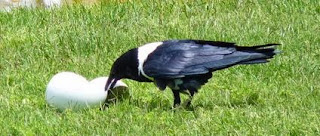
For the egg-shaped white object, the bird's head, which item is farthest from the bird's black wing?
the egg-shaped white object

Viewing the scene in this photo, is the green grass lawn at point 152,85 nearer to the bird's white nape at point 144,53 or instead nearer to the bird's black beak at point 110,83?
the bird's black beak at point 110,83

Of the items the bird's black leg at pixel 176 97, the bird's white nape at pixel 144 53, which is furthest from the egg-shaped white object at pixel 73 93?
the bird's black leg at pixel 176 97

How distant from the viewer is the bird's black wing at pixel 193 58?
265 inches

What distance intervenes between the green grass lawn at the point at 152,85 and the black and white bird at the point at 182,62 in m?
0.19

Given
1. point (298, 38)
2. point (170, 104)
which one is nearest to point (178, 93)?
point (170, 104)

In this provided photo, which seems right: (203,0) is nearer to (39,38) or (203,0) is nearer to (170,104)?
(39,38)

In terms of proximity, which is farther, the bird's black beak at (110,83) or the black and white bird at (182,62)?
the bird's black beak at (110,83)

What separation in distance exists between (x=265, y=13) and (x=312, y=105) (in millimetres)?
2618

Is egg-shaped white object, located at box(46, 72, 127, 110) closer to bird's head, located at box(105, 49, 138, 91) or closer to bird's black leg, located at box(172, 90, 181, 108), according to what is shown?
bird's head, located at box(105, 49, 138, 91)

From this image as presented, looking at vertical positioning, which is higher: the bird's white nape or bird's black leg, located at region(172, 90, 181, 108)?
the bird's white nape

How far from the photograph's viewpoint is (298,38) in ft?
27.7

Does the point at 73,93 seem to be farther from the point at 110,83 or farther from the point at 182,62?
the point at 182,62

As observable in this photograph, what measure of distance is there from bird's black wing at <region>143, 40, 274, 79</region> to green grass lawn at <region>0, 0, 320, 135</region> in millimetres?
265

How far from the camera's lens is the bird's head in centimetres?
682
